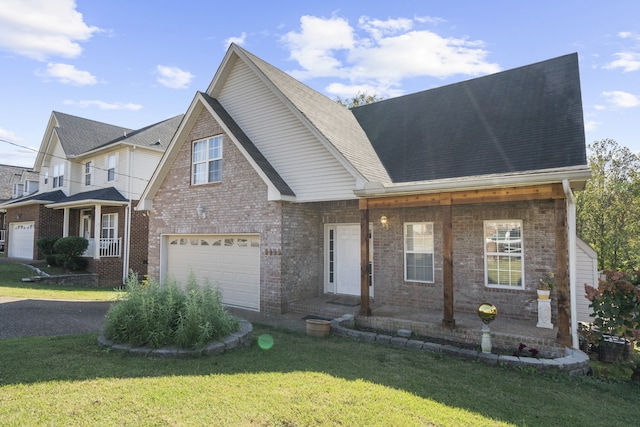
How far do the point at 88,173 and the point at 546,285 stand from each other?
22.9 meters

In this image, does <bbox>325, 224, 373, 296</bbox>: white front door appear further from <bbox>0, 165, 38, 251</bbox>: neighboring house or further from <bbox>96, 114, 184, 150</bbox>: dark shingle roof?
<bbox>0, 165, 38, 251</bbox>: neighboring house

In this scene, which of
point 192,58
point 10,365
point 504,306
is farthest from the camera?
point 192,58

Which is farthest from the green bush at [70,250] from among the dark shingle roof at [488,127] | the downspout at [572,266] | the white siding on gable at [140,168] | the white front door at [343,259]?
the downspout at [572,266]

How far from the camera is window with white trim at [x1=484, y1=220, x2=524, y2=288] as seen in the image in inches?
338

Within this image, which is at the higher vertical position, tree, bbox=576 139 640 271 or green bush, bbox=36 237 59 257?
tree, bbox=576 139 640 271

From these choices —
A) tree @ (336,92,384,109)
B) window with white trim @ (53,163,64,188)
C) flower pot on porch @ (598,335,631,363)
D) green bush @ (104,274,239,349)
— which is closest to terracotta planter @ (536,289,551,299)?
flower pot on porch @ (598,335,631,363)

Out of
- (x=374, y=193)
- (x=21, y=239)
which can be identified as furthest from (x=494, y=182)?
(x=21, y=239)

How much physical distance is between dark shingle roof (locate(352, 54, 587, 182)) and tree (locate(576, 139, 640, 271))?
451 inches

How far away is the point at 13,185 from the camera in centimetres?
3011

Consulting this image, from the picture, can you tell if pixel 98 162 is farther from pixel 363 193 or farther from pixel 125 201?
pixel 363 193

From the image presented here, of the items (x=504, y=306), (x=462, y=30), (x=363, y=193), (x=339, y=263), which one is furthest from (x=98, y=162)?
(x=504, y=306)

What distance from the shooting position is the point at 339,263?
1148 centimetres

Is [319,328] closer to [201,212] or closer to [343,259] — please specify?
[343,259]

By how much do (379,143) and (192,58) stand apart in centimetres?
713
